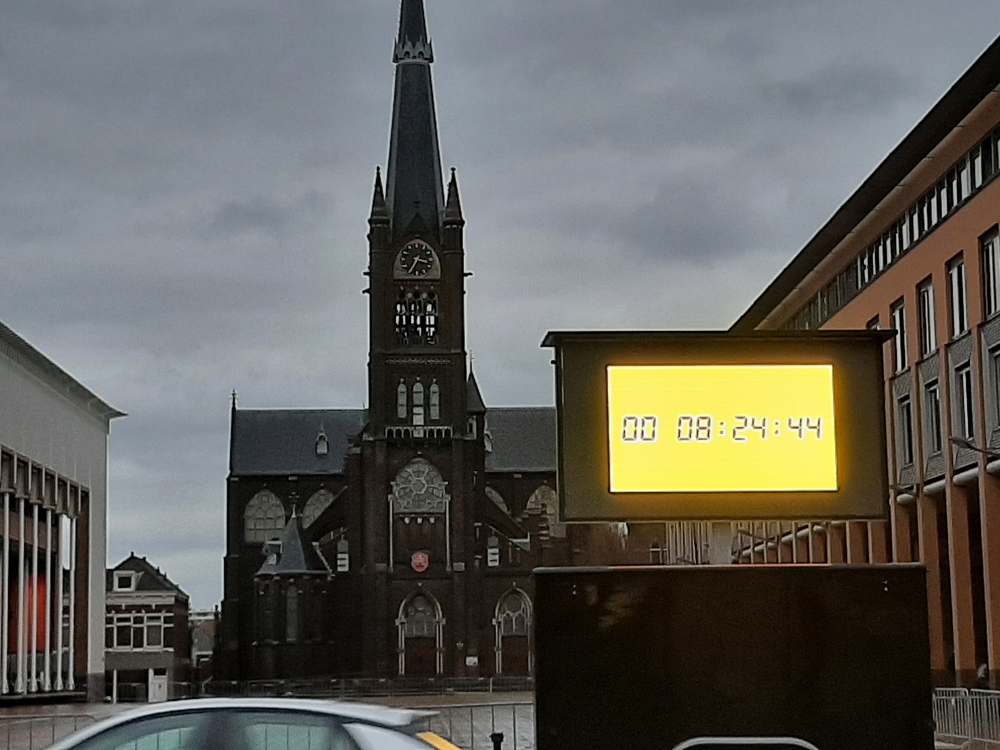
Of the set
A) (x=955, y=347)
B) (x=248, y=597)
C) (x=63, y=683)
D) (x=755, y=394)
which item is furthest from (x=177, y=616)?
(x=755, y=394)

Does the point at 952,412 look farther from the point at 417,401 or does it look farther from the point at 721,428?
the point at 417,401

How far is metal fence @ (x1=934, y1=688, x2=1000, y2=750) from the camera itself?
28.7 m

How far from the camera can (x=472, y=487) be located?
315 ft

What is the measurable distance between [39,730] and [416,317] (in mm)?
62604

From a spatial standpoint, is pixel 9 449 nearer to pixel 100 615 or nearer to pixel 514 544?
pixel 100 615

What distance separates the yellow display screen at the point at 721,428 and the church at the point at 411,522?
82218mm

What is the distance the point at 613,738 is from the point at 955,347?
3116cm

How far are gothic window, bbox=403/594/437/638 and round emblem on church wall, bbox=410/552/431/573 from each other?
1.59 metres

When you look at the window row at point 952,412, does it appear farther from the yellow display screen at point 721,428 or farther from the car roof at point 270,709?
the car roof at point 270,709

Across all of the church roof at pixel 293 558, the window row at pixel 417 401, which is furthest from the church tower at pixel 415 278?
the church roof at pixel 293 558

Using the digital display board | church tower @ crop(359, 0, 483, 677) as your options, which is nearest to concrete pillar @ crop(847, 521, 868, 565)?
the digital display board

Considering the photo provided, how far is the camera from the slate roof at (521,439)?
115 m

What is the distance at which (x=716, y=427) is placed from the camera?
1318 cm

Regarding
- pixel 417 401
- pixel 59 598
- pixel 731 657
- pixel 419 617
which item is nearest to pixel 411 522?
pixel 419 617
